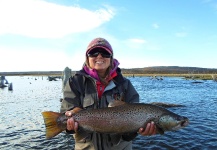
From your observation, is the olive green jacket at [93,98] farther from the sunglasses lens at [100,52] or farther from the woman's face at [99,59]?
the sunglasses lens at [100,52]

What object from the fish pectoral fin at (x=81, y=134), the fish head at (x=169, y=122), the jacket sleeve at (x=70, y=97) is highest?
the jacket sleeve at (x=70, y=97)

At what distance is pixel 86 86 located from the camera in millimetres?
4516

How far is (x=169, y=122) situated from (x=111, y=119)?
3.45ft

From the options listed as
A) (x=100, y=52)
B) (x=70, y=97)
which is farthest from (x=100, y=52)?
(x=70, y=97)

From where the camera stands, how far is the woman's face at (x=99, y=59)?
14.8 ft

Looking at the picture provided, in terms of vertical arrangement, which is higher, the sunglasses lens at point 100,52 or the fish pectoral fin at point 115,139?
the sunglasses lens at point 100,52

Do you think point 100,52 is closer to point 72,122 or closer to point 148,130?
point 72,122

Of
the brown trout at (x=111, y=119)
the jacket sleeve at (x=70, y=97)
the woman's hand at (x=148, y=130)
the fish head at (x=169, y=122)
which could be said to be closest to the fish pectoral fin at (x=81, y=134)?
the brown trout at (x=111, y=119)

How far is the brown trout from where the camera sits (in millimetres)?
4301

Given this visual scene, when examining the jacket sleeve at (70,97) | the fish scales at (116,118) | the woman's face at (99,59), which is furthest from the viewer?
the woman's face at (99,59)

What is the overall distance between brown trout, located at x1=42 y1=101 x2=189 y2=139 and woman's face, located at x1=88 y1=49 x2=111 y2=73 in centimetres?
68

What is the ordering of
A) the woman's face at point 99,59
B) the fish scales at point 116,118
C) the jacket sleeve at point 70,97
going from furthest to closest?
the woman's face at point 99,59 → the jacket sleeve at point 70,97 → the fish scales at point 116,118

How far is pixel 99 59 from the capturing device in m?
4.52

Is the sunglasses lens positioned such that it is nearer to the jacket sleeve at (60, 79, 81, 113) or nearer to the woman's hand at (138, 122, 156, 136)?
the jacket sleeve at (60, 79, 81, 113)
